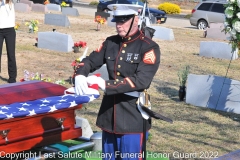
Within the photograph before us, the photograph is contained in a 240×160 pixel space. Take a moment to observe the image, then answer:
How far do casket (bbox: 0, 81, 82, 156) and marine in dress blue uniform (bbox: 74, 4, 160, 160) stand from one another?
0.66 metres

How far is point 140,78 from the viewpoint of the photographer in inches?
159

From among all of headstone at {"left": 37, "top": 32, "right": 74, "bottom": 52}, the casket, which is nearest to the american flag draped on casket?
the casket

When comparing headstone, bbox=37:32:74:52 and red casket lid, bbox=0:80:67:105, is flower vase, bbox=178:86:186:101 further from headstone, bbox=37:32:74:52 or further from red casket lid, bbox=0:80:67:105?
headstone, bbox=37:32:74:52

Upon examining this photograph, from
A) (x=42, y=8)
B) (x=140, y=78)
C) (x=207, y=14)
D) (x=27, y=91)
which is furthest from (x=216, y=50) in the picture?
(x=42, y=8)

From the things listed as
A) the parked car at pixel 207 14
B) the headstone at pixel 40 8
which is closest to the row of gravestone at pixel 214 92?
the parked car at pixel 207 14

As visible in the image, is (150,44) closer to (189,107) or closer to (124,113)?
(124,113)

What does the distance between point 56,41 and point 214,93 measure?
5.96m

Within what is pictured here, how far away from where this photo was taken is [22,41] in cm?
1462

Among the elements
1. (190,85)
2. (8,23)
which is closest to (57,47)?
(8,23)

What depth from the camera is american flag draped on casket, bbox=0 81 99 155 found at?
475 cm

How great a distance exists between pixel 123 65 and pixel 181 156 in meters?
2.27

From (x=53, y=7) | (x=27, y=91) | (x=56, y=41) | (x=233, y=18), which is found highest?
(x=233, y=18)

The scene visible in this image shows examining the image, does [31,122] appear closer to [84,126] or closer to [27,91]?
[27,91]

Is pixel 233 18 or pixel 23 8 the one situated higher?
pixel 233 18
